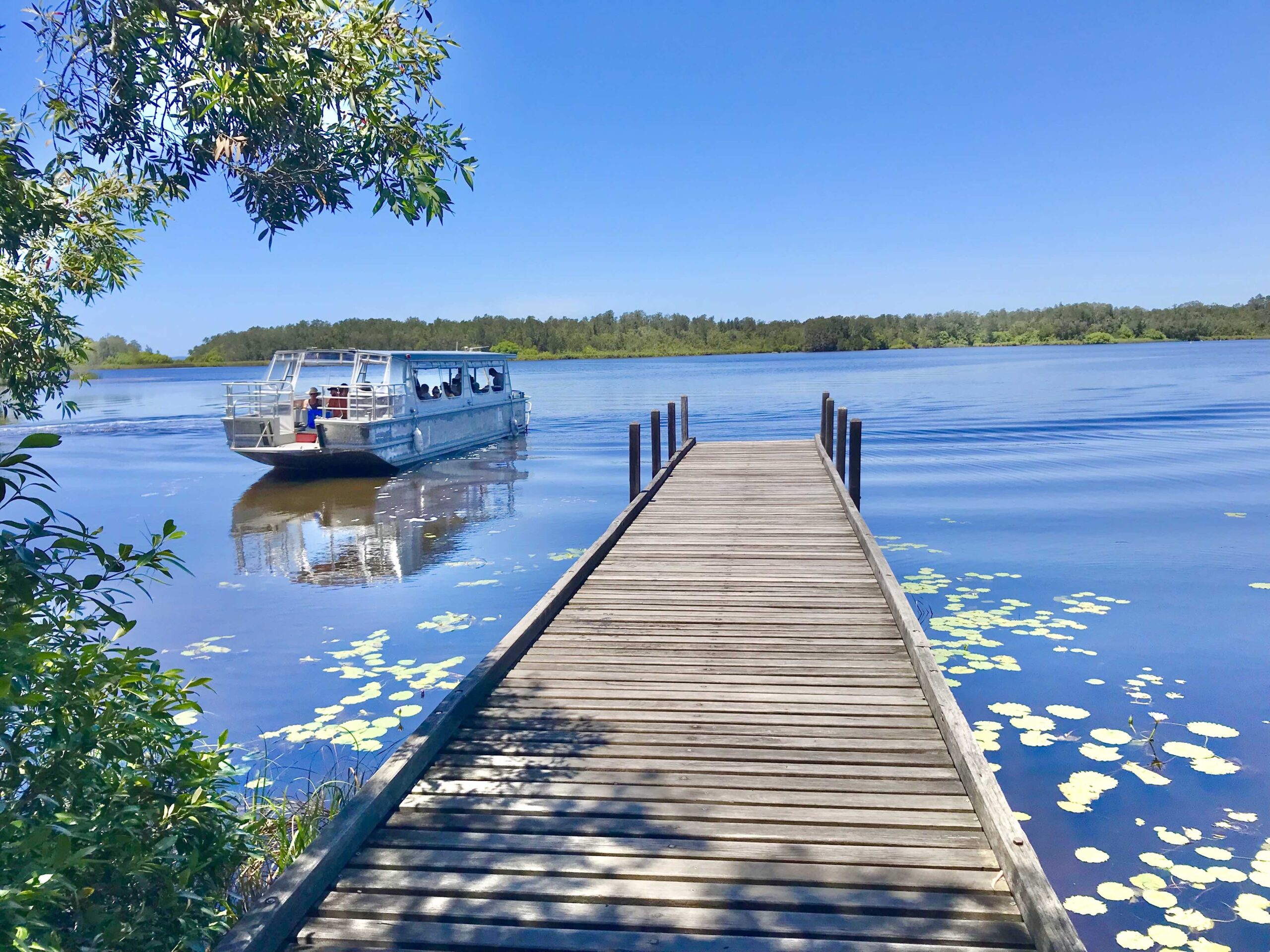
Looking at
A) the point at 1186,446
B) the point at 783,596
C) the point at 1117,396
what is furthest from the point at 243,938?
the point at 1117,396

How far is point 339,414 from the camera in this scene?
72.1 ft

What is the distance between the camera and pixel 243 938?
9.84ft

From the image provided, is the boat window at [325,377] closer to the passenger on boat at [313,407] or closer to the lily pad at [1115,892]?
the passenger on boat at [313,407]

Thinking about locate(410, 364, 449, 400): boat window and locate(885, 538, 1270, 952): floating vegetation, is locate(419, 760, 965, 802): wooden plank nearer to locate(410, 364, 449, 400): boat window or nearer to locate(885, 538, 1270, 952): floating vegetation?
locate(885, 538, 1270, 952): floating vegetation

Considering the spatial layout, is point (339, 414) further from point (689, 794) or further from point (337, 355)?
point (689, 794)

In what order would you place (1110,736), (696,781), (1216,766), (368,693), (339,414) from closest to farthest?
(696,781) < (1216,766) < (1110,736) < (368,693) < (339,414)

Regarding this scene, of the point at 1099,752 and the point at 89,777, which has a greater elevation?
the point at 89,777

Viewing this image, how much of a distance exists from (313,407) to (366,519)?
580 cm

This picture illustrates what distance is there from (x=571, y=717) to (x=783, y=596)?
9.32 ft

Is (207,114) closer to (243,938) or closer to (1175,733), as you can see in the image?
(243,938)

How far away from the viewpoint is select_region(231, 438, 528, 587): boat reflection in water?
44.8 feet

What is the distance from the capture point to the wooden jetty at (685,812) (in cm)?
318

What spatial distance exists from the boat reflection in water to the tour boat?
736mm

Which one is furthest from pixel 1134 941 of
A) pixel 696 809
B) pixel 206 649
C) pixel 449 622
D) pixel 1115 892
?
pixel 206 649
